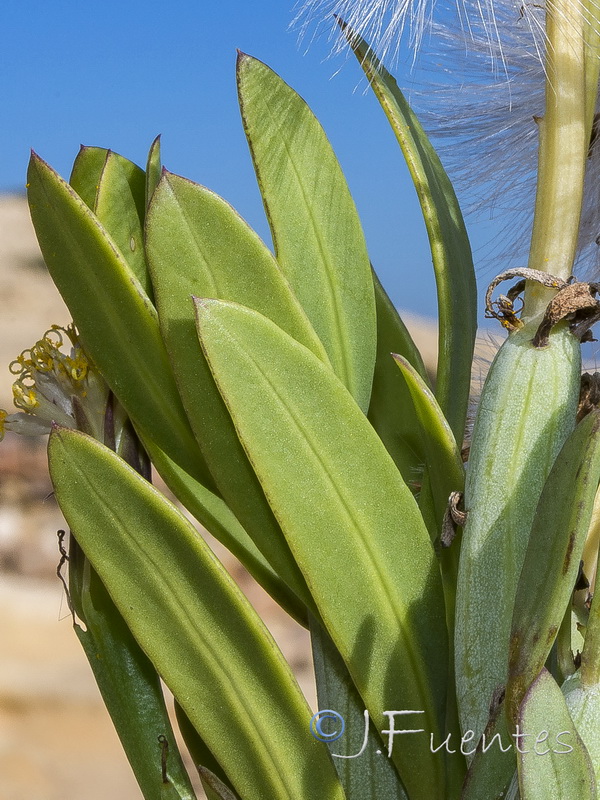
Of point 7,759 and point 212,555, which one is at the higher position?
point 212,555

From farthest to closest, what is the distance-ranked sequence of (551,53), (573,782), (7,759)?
(7,759), (551,53), (573,782)

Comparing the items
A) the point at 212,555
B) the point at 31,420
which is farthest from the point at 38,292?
the point at 212,555

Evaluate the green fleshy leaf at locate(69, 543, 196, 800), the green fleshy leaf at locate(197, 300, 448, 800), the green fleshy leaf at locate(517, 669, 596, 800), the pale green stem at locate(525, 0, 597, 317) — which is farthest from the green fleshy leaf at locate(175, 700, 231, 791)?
the pale green stem at locate(525, 0, 597, 317)

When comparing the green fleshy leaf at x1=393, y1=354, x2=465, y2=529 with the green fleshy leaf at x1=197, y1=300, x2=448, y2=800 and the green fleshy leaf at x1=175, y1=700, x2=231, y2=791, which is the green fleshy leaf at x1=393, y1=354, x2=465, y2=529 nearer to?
the green fleshy leaf at x1=197, y1=300, x2=448, y2=800

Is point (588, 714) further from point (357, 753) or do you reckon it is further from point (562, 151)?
point (562, 151)

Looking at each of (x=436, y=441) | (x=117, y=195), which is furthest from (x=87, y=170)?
(x=436, y=441)

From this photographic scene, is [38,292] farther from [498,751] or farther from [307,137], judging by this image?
[498,751]

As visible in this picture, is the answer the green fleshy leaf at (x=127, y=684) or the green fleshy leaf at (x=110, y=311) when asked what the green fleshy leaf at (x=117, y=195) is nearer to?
the green fleshy leaf at (x=110, y=311)

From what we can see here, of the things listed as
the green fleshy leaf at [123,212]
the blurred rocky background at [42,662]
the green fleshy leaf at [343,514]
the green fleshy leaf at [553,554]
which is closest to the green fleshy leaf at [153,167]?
the green fleshy leaf at [123,212]
